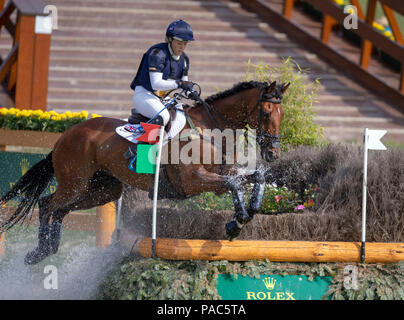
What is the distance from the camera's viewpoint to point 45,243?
557 cm

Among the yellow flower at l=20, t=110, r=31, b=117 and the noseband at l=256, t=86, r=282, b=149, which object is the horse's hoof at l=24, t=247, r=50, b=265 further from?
the noseband at l=256, t=86, r=282, b=149

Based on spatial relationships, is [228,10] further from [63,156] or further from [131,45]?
[63,156]

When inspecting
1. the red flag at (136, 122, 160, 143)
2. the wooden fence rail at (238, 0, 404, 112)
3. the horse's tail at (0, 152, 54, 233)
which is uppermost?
the wooden fence rail at (238, 0, 404, 112)

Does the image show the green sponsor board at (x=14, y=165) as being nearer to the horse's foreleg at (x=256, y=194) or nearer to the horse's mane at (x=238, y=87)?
the horse's mane at (x=238, y=87)

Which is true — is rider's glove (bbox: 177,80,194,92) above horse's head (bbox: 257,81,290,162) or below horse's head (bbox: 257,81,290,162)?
above

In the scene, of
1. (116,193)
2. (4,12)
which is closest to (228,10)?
(4,12)

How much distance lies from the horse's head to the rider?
1.92ft

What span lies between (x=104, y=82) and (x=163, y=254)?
698 centimetres

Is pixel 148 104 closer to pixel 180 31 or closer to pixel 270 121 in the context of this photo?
pixel 180 31

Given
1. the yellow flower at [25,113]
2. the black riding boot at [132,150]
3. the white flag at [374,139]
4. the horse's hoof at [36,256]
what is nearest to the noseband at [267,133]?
the white flag at [374,139]

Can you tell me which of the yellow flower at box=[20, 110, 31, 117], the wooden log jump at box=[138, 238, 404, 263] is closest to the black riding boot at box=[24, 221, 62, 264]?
the wooden log jump at box=[138, 238, 404, 263]

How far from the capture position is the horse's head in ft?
14.9

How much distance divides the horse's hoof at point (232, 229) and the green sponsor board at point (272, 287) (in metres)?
0.29

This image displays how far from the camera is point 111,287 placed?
461 cm
